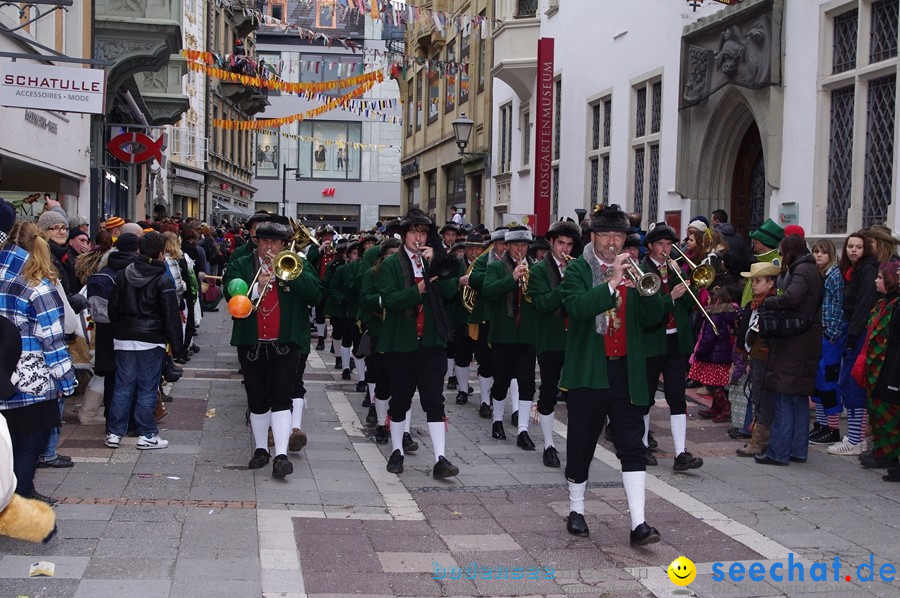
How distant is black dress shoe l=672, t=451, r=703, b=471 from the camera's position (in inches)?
324

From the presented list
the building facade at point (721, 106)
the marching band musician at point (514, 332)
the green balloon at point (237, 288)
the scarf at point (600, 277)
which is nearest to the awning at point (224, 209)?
the building facade at point (721, 106)

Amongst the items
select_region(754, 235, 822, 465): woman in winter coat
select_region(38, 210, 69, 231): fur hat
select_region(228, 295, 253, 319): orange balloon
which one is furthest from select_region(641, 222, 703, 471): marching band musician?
select_region(38, 210, 69, 231): fur hat

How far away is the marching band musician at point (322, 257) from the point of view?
1098 centimetres

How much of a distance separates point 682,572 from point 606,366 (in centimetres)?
133

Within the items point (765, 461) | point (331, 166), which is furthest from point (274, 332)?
point (331, 166)

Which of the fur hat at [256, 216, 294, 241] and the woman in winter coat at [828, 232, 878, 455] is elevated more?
the fur hat at [256, 216, 294, 241]

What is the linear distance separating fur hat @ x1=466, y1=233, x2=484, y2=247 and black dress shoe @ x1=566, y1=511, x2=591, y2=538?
19.1ft

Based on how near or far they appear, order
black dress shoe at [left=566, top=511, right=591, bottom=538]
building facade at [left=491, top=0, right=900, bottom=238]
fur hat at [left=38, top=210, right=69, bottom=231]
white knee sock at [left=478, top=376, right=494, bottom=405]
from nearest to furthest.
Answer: black dress shoe at [left=566, top=511, right=591, bottom=538], fur hat at [left=38, top=210, right=69, bottom=231], white knee sock at [left=478, top=376, right=494, bottom=405], building facade at [left=491, top=0, right=900, bottom=238]

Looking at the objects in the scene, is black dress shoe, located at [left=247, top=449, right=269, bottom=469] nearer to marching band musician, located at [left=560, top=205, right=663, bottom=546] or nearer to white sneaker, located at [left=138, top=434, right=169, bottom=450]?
white sneaker, located at [left=138, top=434, right=169, bottom=450]

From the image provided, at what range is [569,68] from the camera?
2209 centimetres

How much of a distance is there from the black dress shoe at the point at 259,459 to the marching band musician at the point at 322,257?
6.37 ft

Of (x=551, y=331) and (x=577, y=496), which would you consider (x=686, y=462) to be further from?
(x=577, y=496)

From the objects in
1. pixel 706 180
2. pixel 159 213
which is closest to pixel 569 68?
pixel 706 180

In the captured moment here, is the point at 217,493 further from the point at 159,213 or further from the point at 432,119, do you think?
A: the point at 432,119
